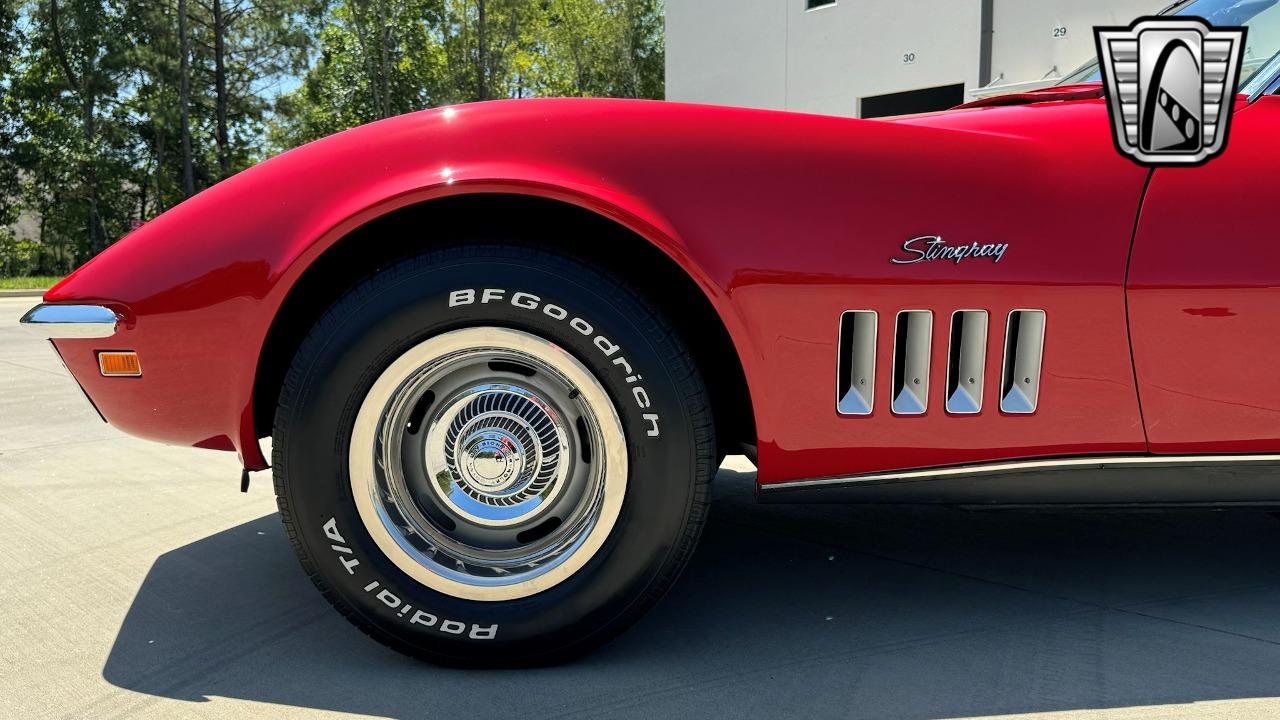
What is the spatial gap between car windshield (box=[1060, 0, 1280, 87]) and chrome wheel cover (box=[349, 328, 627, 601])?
160 cm

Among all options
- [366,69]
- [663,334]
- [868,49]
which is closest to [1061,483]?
[663,334]

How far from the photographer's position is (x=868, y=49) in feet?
50.9

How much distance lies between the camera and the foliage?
94.3ft

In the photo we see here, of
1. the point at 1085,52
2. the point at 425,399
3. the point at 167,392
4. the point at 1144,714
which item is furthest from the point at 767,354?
the point at 1085,52

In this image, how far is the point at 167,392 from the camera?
1829 mm

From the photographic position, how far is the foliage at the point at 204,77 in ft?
94.3

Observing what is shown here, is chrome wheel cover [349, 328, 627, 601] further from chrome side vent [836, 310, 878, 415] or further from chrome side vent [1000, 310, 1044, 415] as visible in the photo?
chrome side vent [1000, 310, 1044, 415]

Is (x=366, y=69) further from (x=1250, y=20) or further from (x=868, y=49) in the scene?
(x=1250, y=20)

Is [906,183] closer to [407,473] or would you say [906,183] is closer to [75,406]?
[407,473]

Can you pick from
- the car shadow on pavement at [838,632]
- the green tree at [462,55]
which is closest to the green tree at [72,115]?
the green tree at [462,55]

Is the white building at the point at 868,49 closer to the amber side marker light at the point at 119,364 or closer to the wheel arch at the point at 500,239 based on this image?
the wheel arch at the point at 500,239

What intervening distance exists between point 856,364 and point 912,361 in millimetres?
105

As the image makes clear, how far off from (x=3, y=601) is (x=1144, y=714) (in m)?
2.46

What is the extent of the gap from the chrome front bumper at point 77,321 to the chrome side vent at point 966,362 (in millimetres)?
1623
